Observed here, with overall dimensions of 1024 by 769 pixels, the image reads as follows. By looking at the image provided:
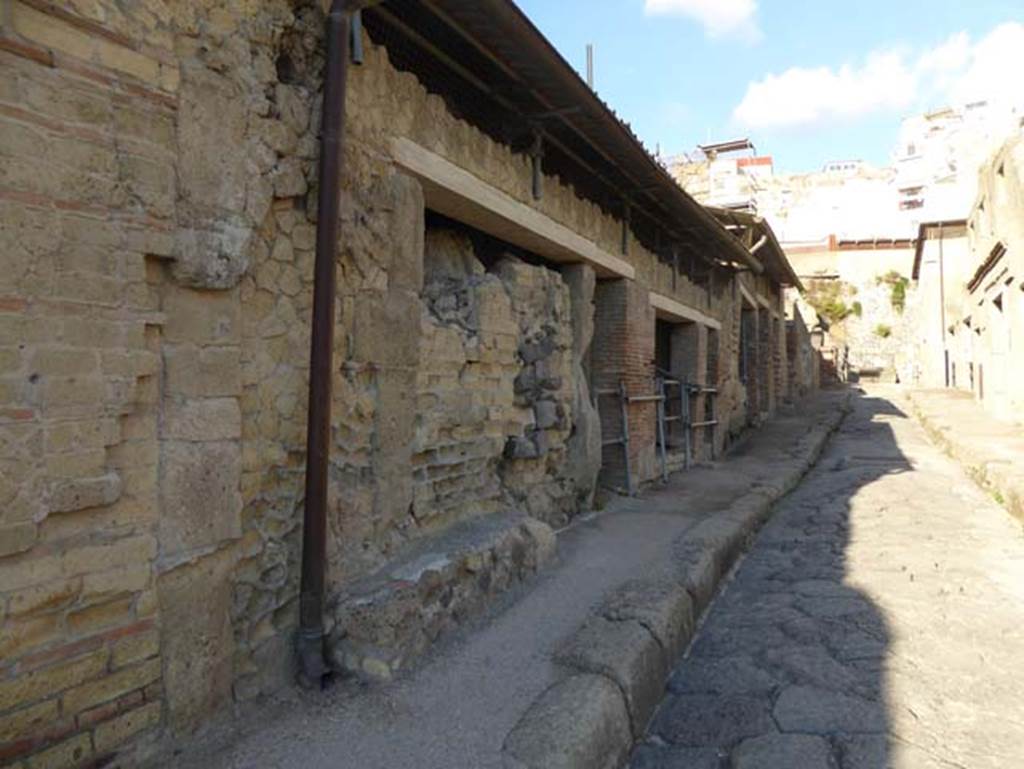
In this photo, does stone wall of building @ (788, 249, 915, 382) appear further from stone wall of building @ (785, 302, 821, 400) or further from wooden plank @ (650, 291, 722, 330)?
wooden plank @ (650, 291, 722, 330)

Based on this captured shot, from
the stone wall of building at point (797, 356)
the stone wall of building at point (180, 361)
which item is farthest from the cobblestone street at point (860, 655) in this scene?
the stone wall of building at point (797, 356)

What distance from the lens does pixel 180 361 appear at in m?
2.38

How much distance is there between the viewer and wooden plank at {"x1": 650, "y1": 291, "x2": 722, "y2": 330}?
26.1ft

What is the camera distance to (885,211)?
4703 cm

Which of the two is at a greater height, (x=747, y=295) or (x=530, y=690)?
(x=747, y=295)

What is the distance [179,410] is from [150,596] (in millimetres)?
636

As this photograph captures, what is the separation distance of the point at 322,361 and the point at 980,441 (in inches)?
404

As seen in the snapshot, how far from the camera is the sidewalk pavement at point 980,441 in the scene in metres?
6.59

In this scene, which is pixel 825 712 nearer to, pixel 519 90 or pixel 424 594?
pixel 424 594

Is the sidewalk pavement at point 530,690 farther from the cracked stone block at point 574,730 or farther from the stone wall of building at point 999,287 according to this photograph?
the stone wall of building at point 999,287

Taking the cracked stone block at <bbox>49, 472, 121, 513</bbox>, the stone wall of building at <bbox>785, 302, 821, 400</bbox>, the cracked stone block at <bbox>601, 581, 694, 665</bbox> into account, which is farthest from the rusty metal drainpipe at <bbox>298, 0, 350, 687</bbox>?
the stone wall of building at <bbox>785, 302, 821, 400</bbox>

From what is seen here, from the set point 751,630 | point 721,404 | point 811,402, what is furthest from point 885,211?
point 751,630

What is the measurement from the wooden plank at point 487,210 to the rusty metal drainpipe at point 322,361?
66 centimetres

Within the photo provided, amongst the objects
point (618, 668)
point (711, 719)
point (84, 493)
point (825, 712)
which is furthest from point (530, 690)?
point (84, 493)
